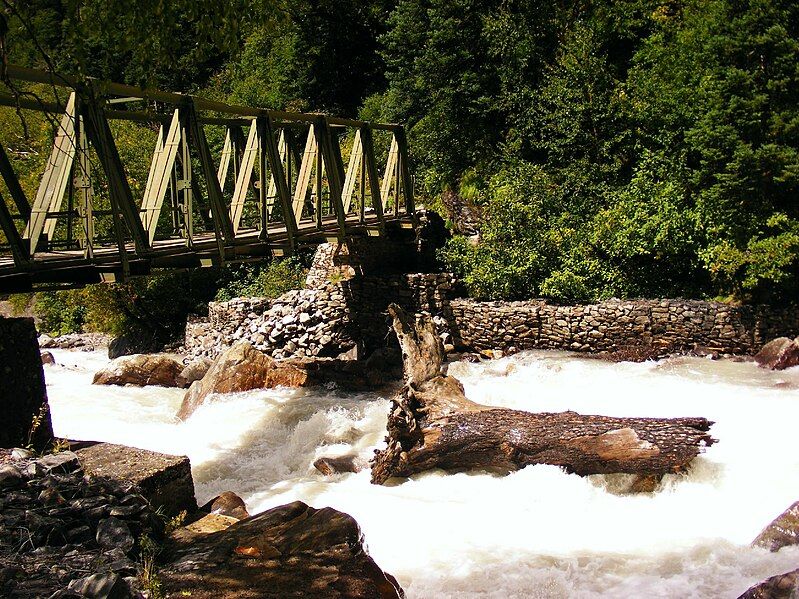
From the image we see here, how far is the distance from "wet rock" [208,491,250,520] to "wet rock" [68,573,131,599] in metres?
2.99

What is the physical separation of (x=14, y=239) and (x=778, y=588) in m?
7.37

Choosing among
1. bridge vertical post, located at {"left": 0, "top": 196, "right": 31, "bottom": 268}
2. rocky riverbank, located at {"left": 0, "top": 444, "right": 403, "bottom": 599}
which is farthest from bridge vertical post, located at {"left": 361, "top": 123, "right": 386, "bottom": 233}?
rocky riverbank, located at {"left": 0, "top": 444, "right": 403, "bottom": 599}

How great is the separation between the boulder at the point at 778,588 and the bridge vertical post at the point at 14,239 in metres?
7.17

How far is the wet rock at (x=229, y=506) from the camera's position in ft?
26.4

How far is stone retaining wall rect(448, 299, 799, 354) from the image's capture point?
1391 cm

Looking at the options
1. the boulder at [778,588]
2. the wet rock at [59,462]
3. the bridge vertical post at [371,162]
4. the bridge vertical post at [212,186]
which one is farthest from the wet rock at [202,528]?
the bridge vertical post at [371,162]

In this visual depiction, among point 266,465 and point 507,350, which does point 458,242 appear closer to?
point 507,350

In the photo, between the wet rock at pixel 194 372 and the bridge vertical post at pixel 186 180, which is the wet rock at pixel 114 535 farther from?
the wet rock at pixel 194 372

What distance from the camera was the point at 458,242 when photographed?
60.5ft

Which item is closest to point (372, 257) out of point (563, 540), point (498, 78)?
point (498, 78)

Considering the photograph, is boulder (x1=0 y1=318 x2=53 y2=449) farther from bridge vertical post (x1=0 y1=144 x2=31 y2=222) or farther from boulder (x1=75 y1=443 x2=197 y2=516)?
bridge vertical post (x1=0 y1=144 x2=31 y2=222)

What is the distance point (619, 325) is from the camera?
49.5 ft

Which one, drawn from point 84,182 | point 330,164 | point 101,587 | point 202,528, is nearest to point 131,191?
point 84,182

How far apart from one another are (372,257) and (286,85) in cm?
1382
